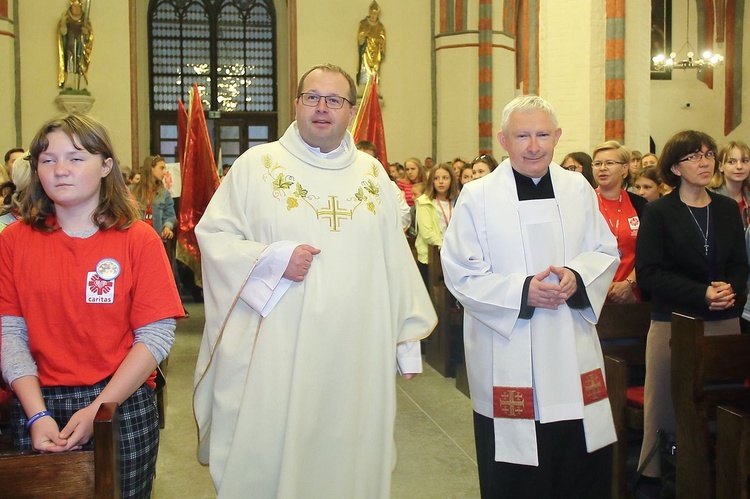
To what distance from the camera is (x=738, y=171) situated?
4898mm

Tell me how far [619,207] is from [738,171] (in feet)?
3.03

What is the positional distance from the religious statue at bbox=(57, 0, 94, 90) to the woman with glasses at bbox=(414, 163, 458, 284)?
32.4ft

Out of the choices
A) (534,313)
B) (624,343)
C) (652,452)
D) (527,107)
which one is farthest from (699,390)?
(527,107)

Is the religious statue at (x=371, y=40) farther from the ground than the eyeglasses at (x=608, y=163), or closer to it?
farther from the ground

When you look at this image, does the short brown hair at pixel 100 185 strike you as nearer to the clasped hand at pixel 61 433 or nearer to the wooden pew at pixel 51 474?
the clasped hand at pixel 61 433

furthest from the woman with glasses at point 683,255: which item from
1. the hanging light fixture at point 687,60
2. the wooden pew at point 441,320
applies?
the hanging light fixture at point 687,60

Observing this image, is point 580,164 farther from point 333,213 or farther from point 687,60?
point 687,60

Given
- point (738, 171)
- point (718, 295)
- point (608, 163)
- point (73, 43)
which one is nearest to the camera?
Result: point (718, 295)

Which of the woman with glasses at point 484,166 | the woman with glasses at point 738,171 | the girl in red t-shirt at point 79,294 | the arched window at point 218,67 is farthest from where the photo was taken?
the arched window at point 218,67

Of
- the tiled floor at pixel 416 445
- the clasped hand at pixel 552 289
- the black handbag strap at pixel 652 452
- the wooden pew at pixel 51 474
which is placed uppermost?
the clasped hand at pixel 552 289

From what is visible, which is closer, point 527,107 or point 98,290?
point 98,290

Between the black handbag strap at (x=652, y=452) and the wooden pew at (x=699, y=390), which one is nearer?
the wooden pew at (x=699, y=390)

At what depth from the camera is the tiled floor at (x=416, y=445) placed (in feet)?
13.3

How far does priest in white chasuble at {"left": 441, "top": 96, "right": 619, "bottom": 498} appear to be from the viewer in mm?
2787
